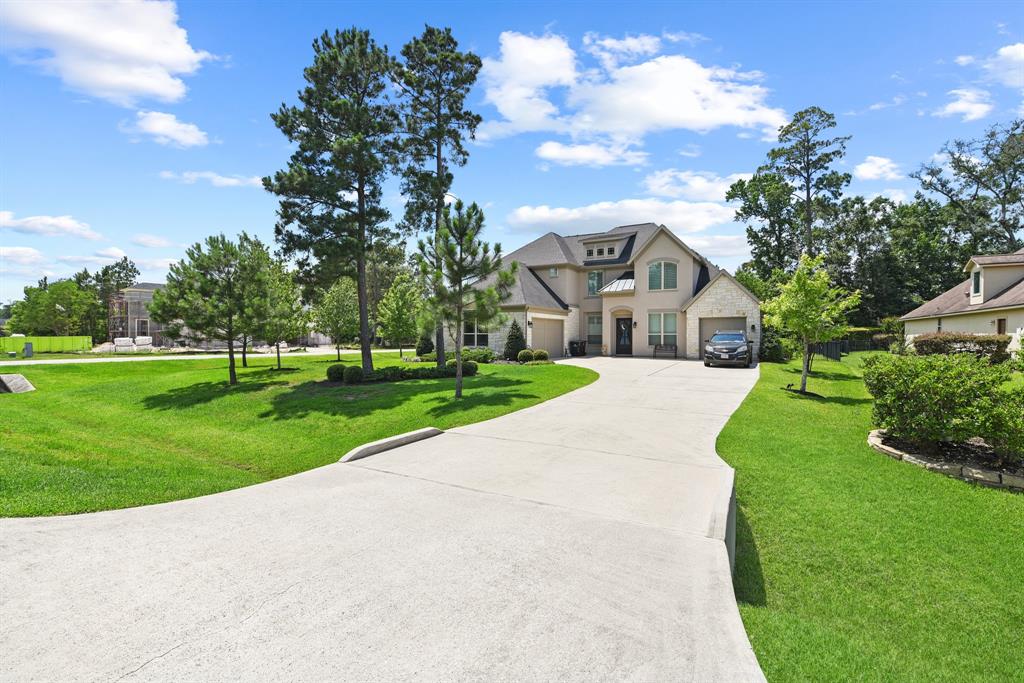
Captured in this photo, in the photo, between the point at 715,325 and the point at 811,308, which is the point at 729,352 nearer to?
the point at 715,325

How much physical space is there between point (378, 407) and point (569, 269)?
19988mm

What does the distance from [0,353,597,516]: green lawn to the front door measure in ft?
35.2

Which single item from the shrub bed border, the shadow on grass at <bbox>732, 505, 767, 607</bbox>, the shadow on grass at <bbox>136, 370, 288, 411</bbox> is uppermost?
the shadow on grass at <bbox>136, 370, 288, 411</bbox>

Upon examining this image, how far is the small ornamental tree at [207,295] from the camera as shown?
59.2 ft

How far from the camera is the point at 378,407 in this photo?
524 inches

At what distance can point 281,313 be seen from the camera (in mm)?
21406

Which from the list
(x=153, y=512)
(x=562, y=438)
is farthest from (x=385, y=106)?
(x=153, y=512)

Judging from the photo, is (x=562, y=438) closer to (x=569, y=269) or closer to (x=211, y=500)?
(x=211, y=500)

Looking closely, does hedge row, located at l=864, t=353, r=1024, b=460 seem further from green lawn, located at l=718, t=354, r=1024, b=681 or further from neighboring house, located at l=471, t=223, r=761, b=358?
neighboring house, located at l=471, t=223, r=761, b=358

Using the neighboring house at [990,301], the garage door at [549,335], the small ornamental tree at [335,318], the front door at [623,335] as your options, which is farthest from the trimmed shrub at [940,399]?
the small ornamental tree at [335,318]

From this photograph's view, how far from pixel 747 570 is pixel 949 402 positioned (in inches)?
227

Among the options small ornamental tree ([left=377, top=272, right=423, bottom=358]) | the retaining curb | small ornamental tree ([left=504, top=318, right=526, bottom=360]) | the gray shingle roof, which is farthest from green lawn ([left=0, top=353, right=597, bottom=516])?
the gray shingle roof

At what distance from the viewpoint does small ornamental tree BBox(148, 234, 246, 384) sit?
18.0 metres

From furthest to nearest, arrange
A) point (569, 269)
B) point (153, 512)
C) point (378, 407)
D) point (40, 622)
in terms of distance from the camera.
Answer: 1. point (569, 269)
2. point (378, 407)
3. point (153, 512)
4. point (40, 622)
